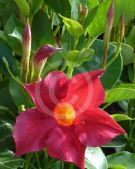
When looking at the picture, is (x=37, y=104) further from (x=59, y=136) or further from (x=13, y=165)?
(x=13, y=165)

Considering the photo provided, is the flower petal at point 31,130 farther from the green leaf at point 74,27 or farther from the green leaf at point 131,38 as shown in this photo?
the green leaf at point 131,38

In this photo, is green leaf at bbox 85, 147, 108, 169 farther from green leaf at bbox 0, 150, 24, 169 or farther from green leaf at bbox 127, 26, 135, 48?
green leaf at bbox 127, 26, 135, 48

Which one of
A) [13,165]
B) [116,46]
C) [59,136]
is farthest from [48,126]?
[116,46]

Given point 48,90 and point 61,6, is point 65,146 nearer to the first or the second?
point 48,90

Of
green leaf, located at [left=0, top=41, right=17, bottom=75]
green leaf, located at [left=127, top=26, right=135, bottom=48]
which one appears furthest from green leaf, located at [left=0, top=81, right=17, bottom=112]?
green leaf, located at [left=127, top=26, right=135, bottom=48]

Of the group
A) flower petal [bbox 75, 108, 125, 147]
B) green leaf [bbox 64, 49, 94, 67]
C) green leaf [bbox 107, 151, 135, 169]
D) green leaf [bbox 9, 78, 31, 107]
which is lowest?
green leaf [bbox 107, 151, 135, 169]

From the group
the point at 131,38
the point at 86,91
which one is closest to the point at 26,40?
the point at 86,91
